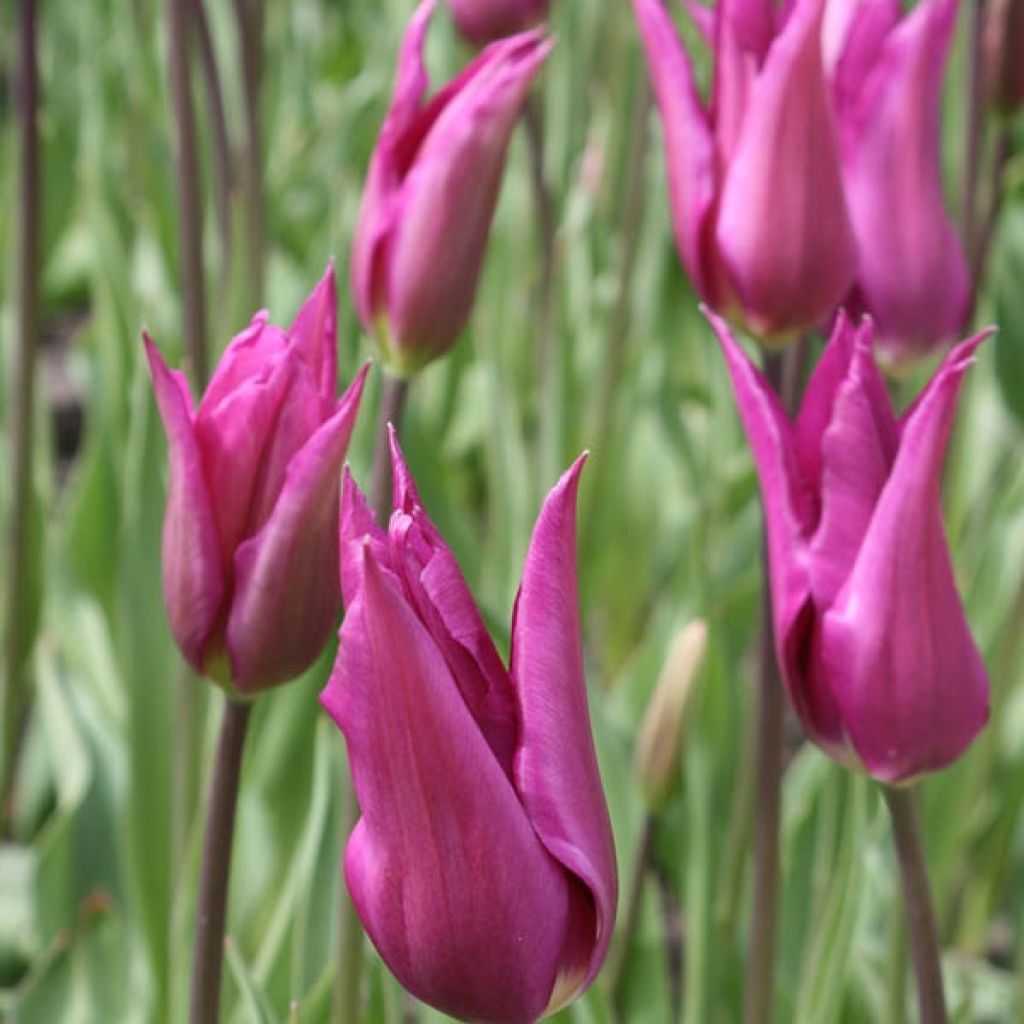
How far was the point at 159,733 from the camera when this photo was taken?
46.9 inches

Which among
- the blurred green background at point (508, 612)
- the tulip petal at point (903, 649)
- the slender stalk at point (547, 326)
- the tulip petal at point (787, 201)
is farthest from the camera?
the slender stalk at point (547, 326)

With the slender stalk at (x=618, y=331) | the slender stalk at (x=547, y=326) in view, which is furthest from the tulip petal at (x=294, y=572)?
the slender stalk at (x=618, y=331)

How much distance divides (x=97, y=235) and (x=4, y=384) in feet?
1.02

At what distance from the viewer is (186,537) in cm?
67

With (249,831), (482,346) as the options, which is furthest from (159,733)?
(482,346)

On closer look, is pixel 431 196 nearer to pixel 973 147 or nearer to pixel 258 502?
pixel 258 502

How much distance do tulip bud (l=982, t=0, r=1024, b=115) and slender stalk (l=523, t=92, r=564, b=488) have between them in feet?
1.19

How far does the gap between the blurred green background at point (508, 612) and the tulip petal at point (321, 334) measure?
0.22 m

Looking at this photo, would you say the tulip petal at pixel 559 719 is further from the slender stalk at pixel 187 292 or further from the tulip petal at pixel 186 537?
the slender stalk at pixel 187 292

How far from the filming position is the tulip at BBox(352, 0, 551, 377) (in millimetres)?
814

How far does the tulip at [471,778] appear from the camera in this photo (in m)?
0.50

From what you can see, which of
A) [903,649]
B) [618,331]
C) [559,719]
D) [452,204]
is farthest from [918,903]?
[618,331]

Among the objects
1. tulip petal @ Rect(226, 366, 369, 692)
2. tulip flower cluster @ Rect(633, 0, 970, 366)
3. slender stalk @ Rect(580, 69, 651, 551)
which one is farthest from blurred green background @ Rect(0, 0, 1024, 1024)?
tulip flower cluster @ Rect(633, 0, 970, 366)

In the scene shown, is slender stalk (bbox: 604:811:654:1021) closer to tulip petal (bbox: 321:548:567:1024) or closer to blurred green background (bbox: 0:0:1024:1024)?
blurred green background (bbox: 0:0:1024:1024)
